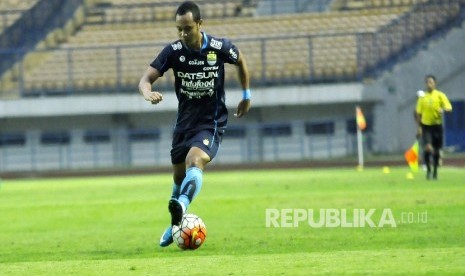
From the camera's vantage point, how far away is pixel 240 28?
48.3 metres

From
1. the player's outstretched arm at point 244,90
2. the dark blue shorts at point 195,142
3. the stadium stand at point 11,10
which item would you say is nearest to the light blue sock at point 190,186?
the dark blue shorts at point 195,142

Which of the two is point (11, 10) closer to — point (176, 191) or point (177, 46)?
point (176, 191)

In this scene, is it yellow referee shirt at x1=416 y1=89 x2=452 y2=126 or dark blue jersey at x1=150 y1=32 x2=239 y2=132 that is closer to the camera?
dark blue jersey at x1=150 y1=32 x2=239 y2=132

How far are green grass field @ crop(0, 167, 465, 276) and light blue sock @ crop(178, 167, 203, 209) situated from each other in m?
0.53

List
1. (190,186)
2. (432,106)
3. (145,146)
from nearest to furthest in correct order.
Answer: (190,186)
(432,106)
(145,146)

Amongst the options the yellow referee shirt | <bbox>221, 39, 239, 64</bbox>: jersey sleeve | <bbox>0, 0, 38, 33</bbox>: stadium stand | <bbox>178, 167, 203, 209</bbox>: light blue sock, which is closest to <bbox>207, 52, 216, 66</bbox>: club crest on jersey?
<bbox>221, 39, 239, 64</bbox>: jersey sleeve

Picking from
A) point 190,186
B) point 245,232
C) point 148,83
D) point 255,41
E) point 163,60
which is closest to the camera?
point 190,186

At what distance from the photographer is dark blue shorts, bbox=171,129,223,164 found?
13047mm

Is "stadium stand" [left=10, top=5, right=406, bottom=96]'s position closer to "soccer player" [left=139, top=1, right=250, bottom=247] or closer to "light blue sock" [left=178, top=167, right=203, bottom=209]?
"soccer player" [left=139, top=1, right=250, bottom=247]

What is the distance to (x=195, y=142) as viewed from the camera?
514 inches

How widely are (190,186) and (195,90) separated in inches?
45.0

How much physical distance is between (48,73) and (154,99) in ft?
120
